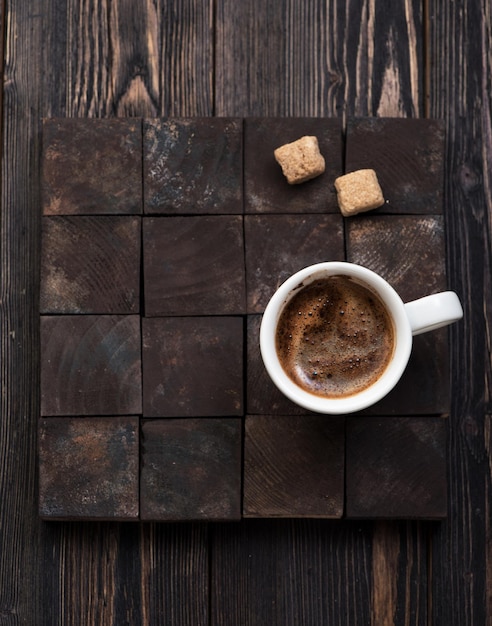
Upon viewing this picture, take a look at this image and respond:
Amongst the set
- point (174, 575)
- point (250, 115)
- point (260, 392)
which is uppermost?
point (250, 115)

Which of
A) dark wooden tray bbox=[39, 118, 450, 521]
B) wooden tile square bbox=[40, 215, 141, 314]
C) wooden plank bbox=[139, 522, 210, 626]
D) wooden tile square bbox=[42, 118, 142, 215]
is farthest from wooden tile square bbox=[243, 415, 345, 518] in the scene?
wooden tile square bbox=[42, 118, 142, 215]

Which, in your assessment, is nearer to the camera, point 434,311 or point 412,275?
point 434,311

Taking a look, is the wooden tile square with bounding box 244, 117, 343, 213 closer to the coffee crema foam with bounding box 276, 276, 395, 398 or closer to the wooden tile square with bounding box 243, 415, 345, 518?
the coffee crema foam with bounding box 276, 276, 395, 398

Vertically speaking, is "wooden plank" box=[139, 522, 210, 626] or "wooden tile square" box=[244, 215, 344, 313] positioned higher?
"wooden tile square" box=[244, 215, 344, 313]

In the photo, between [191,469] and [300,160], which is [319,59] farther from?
[191,469]

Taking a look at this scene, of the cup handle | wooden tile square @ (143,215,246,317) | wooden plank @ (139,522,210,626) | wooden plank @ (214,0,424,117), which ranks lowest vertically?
wooden plank @ (139,522,210,626)

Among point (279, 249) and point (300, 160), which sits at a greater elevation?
point (300, 160)

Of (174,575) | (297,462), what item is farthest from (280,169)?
(174,575)

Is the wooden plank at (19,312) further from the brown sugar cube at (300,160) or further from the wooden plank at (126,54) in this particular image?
the brown sugar cube at (300,160)
